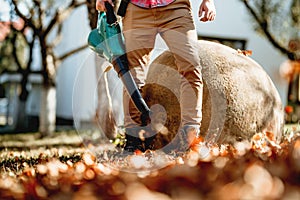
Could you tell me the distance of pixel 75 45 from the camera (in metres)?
15.2

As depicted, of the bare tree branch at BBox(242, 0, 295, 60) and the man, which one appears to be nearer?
the man

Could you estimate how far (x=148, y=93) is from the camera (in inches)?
162

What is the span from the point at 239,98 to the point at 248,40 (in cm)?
1092

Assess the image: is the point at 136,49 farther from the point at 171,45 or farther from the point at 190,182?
the point at 190,182

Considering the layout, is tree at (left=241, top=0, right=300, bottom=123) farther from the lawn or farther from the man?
the lawn

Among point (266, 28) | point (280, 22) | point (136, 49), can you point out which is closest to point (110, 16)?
point (136, 49)

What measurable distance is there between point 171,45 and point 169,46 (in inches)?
1.6

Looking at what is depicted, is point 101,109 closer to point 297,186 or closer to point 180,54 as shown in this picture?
point 180,54

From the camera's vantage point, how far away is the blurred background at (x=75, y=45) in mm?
10711

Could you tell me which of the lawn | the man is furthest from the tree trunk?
the lawn

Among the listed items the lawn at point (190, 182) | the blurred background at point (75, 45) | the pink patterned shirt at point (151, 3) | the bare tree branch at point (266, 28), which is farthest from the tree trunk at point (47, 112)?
the lawn at point (190, 182)

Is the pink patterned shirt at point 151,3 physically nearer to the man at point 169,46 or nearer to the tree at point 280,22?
the man at point 169,46

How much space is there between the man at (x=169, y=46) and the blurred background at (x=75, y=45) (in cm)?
331

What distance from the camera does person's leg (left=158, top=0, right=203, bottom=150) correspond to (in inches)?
135
